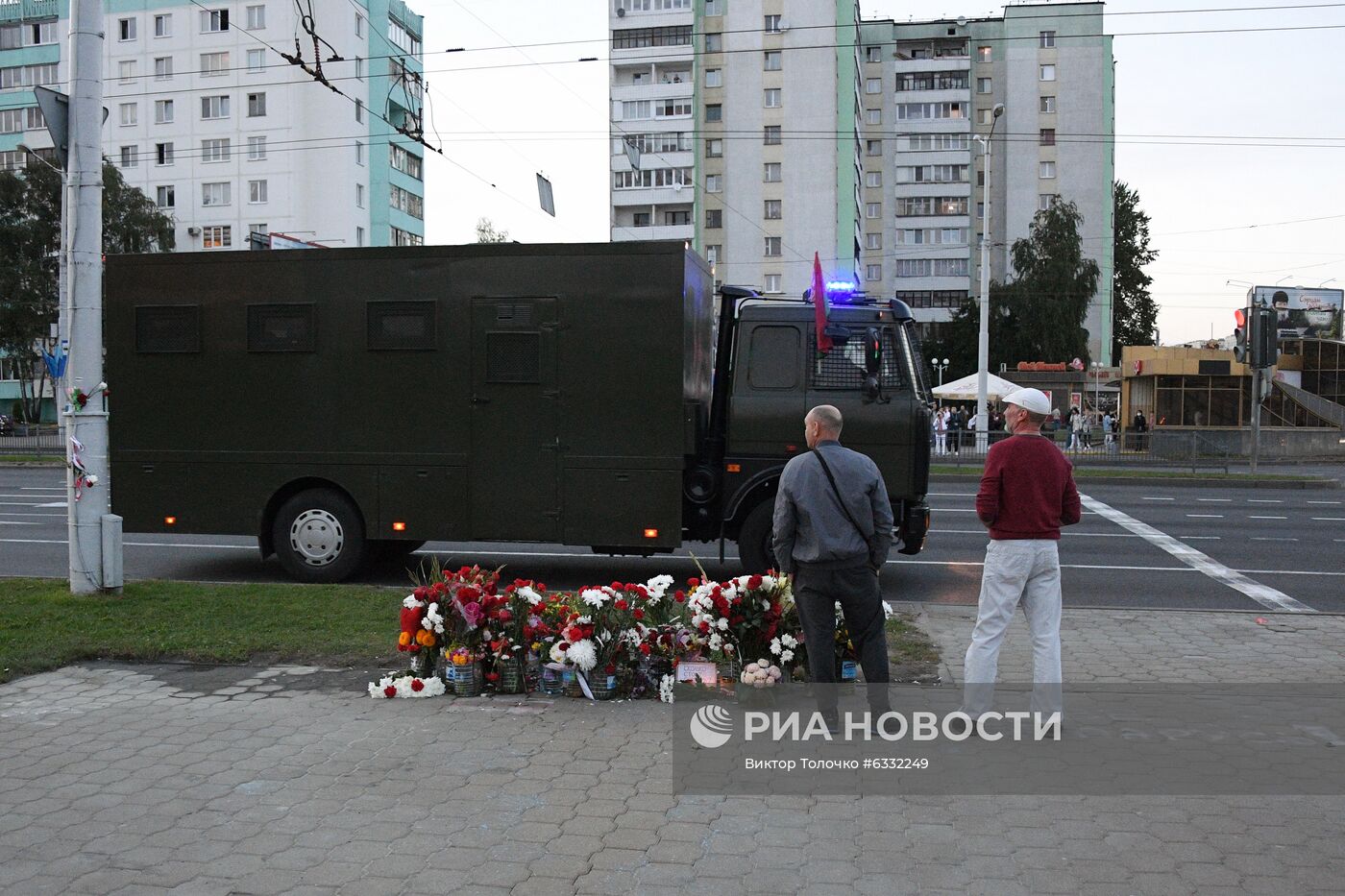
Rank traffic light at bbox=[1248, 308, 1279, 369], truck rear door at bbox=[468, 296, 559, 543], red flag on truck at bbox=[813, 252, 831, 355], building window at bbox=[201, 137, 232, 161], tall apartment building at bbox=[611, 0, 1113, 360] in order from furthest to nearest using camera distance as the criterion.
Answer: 1. tall apartment building at bbox=[611, 0, 1113, 360]
2. building window at bbox=[201, 137, 232, 161]
3. traffic light at bbox=[1248, 308, 1279, 369]
4. truck rear door at bbox=[468, 296, 559, 543]
5. red flag on truck at bbox=[813, 252, 831, 355]

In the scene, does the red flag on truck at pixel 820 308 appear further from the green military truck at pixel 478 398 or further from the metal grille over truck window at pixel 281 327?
the metal grille over truck window at pixel 281 327

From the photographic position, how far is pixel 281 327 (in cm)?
1112

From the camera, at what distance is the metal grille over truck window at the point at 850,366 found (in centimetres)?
1068

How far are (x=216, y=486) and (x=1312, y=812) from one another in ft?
31.1

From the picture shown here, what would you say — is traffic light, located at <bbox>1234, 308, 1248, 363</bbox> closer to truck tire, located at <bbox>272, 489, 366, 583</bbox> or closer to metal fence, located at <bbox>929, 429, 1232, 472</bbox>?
metal fence, located at <bbox>929, 429, 1232, 472</bbox>

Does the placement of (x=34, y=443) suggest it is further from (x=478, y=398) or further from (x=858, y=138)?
(x=858, y=138)

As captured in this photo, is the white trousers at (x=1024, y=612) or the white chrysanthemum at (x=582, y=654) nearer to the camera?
the white trousers at (x=1024, y=612)

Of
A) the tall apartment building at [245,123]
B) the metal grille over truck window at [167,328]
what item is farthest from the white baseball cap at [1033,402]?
the tall apartment building at [245,123]

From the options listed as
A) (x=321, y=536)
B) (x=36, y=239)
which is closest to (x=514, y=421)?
(x=321, y=536)

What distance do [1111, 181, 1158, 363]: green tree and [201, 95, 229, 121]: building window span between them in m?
63.0

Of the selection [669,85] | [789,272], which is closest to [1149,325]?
[789,272]

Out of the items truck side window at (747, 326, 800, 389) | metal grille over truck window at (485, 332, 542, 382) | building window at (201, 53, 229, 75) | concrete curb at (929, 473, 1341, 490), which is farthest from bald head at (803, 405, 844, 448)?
building window at (201, 53, 229, 75)

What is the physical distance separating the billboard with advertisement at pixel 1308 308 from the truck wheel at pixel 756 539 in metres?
62.3

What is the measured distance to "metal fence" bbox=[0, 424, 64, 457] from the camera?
34906 millimetres
